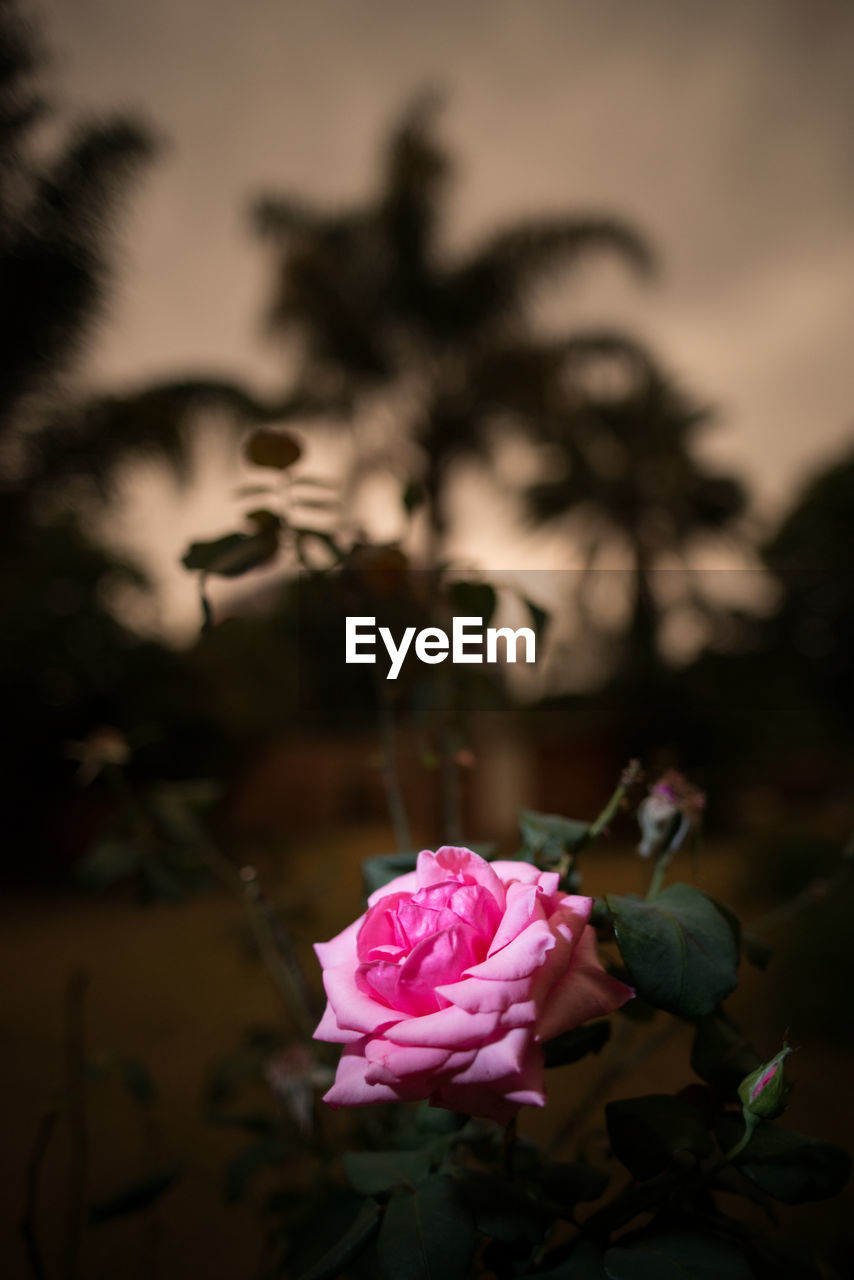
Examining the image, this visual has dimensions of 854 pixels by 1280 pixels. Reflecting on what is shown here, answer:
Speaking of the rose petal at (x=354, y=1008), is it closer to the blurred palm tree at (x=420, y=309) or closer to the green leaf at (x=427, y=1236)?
the green leaf at (x=427, y=1236)

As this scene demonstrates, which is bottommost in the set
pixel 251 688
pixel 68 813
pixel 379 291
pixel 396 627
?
pixel 68 813

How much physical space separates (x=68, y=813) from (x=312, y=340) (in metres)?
3.07

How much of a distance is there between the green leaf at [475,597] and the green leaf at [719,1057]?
19cm

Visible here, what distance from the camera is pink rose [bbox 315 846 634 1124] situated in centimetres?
18

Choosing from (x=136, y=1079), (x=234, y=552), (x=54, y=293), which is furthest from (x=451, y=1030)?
(x=54, y=293)

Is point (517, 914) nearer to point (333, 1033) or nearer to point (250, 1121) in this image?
point (333, 1033)

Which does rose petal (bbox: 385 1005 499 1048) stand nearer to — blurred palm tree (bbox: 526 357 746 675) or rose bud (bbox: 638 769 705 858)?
rose bud (bbox: 638 769 705 858)

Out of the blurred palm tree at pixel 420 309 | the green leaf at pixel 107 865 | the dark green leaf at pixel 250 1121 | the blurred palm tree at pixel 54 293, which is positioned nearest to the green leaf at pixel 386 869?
the green leaf at pixel 107 865

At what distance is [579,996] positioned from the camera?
20cm

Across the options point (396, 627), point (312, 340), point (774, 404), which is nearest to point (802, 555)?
point (774, 404)

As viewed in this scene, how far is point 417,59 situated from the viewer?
1253 mm

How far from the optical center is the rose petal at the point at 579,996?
19 centimetres

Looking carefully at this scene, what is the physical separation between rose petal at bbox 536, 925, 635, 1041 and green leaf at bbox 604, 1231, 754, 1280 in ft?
0.23

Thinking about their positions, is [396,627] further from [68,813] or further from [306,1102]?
[68,813]
